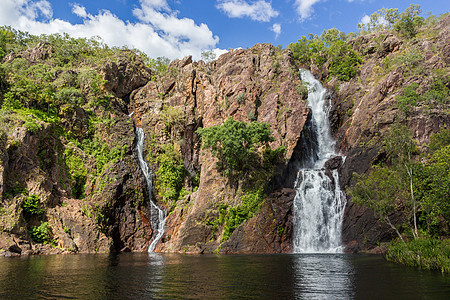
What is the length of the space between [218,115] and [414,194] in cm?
3695

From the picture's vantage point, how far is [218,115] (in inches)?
2281

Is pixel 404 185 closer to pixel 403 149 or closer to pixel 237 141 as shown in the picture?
pixel 403 149

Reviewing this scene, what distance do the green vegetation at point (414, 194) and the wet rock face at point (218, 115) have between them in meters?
15.7

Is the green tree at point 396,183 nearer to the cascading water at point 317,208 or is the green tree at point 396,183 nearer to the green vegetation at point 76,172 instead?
the cascading water at point 317,208

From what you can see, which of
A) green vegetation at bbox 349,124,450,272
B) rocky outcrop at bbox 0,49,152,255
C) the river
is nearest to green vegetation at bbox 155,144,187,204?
rocky outcrop at bbox 0,49,152,255

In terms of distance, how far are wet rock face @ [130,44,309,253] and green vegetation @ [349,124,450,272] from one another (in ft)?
51.4

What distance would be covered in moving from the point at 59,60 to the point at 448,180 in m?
80.3

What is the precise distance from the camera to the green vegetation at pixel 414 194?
20.3 metres

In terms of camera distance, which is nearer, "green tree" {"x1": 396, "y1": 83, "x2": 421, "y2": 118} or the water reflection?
the water reflection

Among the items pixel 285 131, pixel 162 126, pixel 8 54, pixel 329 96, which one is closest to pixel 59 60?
pixel 8 54

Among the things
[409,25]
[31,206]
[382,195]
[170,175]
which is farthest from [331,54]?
[31,206]

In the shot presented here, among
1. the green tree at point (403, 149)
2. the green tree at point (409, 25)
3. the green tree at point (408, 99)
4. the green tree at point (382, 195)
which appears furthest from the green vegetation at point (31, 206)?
the green tree at point (409, 25)

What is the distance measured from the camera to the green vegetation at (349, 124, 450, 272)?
2027 centimetres

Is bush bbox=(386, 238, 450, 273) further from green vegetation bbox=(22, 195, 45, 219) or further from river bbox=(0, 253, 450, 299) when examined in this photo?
green vegetation bbox=(22, 195, 45, 219)
